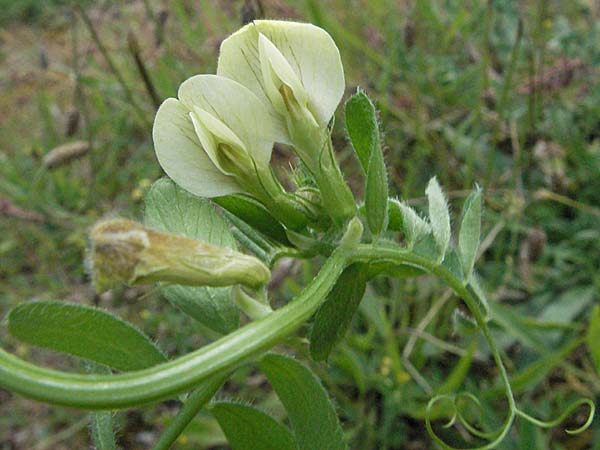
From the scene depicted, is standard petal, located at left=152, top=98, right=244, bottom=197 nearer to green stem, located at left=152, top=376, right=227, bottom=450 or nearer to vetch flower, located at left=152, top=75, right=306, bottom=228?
vetch flower, located at left=152, top=75, right=306, bottom=228

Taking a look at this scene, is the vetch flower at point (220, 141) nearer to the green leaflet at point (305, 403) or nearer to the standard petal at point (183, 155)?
the standard petal at point (183, 155)

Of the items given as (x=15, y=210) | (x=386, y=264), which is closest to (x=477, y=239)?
(x=386, y=264)

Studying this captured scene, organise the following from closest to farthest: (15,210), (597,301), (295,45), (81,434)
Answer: (295,45), (597,301), (81,434), (15,210)

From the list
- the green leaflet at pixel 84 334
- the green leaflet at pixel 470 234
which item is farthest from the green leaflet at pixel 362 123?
the green leaflet at pixel 84 334

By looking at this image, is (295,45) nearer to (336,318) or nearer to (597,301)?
(336,318)

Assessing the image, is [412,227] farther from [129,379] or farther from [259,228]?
[129,379]

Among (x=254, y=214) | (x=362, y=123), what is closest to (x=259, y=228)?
(x=254, y=214)
